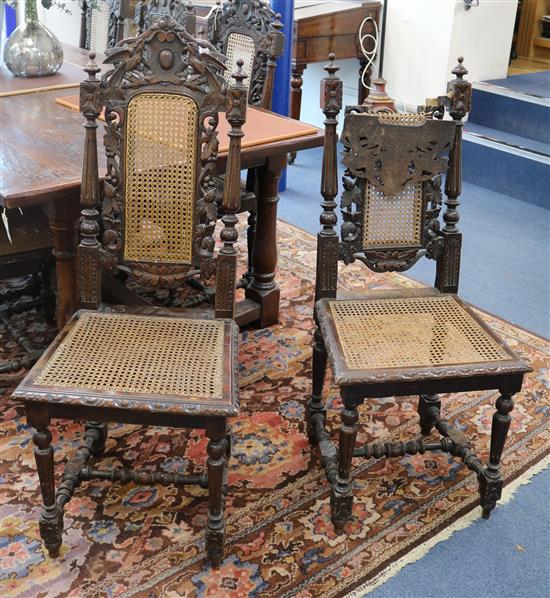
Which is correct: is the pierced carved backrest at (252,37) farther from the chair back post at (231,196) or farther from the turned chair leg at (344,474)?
the turned chair leg at (344,474)

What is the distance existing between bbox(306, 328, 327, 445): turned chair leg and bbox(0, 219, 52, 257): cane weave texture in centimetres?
106

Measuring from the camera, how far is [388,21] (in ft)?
17.3

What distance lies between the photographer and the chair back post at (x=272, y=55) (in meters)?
2.99

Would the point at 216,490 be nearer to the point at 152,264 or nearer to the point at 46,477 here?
the point at 46,477

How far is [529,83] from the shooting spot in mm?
5480

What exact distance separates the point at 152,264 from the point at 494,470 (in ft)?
3.61

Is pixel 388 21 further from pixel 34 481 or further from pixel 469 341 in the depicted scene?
pixel 34 481

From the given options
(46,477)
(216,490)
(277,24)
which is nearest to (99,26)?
(277,24)

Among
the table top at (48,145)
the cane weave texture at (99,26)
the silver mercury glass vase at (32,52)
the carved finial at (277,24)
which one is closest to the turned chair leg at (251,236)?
the table top at (48,145)

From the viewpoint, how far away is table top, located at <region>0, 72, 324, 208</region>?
2158mm

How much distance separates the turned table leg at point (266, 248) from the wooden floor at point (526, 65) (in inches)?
142

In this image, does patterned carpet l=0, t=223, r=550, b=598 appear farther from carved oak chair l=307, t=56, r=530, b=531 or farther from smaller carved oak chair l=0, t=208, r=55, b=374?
smaller carved oak chair l=0, t=208, r=55, b=374

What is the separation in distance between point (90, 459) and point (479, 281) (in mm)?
2054

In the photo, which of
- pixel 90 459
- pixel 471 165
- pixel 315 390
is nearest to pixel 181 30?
pixel 315 390
